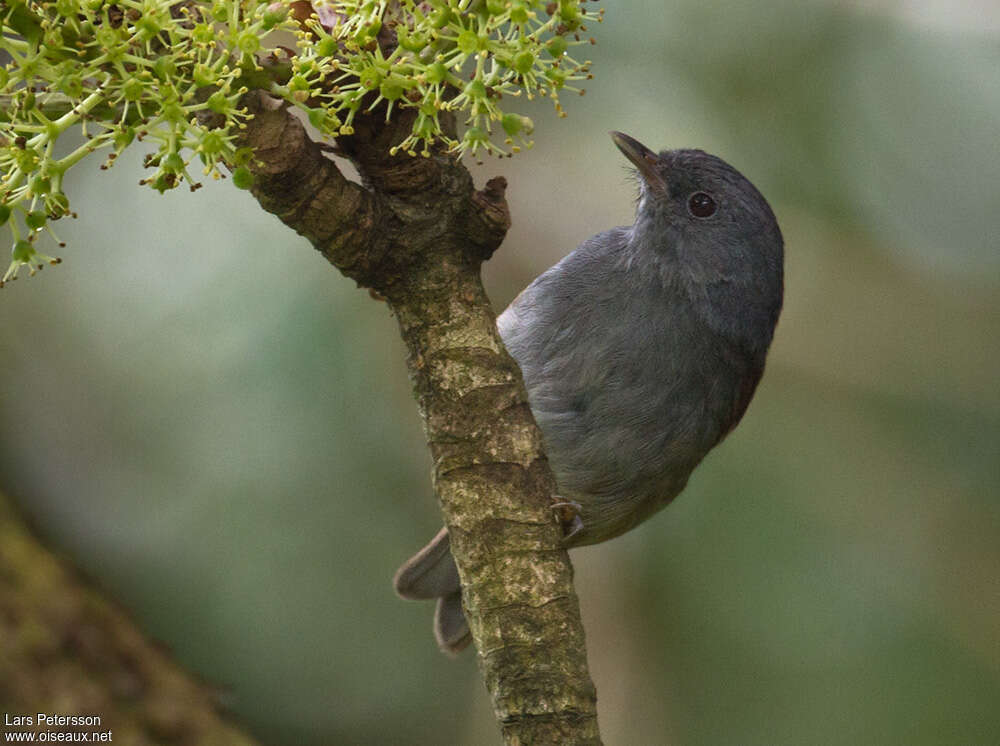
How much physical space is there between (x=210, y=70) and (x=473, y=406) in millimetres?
1010

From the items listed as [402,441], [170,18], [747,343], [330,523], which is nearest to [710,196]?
[747,343]

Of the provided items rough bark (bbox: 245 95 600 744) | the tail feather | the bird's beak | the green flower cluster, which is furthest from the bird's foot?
the bird's beak

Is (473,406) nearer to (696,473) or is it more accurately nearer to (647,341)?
(647,341)

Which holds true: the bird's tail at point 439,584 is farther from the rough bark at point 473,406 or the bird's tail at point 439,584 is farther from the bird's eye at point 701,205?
the rough bark at point 473,406

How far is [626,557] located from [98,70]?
396cm

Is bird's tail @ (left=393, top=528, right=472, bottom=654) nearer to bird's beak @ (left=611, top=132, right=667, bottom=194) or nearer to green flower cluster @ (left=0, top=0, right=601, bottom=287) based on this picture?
bird's beak @ (left=611, top=132, right=667, bottom=194)

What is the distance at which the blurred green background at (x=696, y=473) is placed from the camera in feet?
16.8

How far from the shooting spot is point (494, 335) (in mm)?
2729

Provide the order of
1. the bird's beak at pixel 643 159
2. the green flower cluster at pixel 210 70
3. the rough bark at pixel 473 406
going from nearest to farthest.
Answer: the green flower cluster at pixel 210 70
the rough bark at pixel 473 406
the bird's beak at pixel 643 159

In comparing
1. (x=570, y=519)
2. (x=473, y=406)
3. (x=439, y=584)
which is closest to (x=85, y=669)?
(x=439, y=584)

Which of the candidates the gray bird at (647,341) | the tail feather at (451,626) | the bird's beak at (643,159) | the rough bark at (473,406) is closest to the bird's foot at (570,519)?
the gray bird at (647,341)

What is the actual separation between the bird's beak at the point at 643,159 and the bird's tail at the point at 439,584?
5.33ft

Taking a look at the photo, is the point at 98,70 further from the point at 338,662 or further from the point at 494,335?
the point at 338,662

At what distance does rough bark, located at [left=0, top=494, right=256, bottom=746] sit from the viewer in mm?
3529
